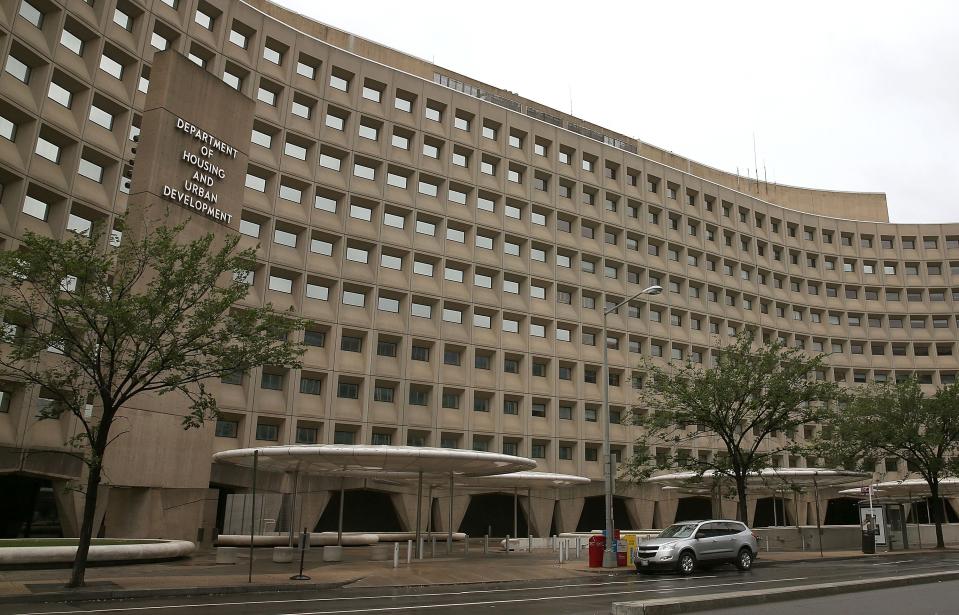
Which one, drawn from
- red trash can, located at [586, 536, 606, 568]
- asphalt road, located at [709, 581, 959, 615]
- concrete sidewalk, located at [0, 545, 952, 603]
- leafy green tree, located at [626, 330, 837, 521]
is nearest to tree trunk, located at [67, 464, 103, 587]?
concrete sidewalk, located at [0, 545, 952, 603]

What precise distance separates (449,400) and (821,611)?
125 ft

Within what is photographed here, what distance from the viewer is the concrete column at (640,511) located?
54.9 metres

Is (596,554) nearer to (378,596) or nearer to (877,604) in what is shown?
(378,596)

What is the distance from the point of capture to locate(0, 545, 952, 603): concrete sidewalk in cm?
1709

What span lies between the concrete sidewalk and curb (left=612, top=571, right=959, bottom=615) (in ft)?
31.0

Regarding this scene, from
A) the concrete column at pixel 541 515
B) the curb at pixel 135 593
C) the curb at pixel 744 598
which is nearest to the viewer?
the curb at pixel 744 598

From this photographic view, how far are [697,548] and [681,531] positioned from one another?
839 mm

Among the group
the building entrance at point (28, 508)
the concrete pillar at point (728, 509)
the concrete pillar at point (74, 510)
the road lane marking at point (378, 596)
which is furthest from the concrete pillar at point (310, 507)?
the concrete pillar at point (728, 509)

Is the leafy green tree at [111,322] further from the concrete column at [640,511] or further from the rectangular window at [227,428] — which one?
the concrete column at [640,511]

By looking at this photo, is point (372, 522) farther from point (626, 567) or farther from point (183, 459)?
point (626, 567)

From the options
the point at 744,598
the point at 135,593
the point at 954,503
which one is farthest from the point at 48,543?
the point at 954,503

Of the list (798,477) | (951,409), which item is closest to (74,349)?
(798,477)

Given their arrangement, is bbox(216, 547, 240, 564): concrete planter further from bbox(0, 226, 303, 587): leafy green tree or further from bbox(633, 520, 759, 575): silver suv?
bbox(633, 520, 759, 575): silver suv

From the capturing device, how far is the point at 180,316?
2016 cm
